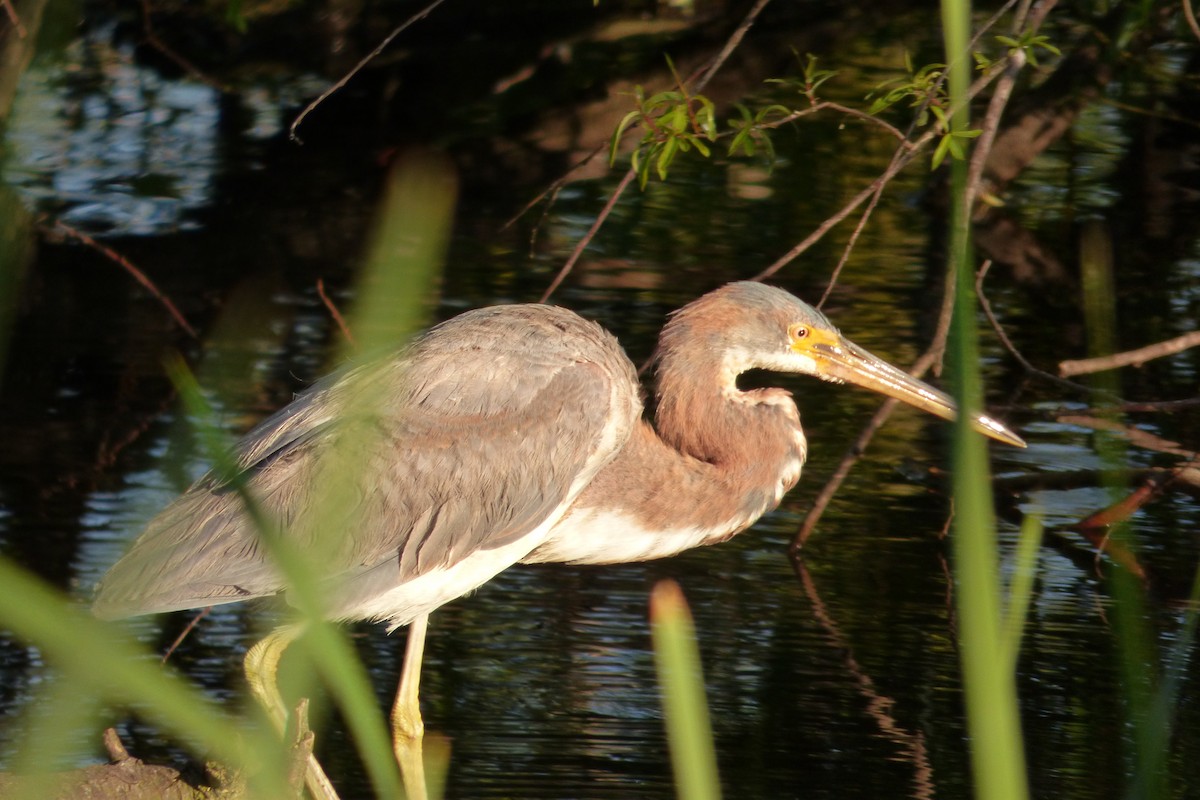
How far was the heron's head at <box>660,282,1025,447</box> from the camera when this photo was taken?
5133 mm

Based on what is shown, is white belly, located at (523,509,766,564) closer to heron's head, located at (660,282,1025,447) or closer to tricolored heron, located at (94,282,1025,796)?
tricolored heron, located at (94,282,1025,796)

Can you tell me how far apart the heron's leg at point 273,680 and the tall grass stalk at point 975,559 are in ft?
9.47

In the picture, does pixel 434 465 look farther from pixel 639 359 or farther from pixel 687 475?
pixel 639 359

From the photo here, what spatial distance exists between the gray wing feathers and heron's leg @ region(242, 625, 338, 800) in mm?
192

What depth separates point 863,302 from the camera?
386 inches

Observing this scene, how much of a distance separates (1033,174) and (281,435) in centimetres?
960

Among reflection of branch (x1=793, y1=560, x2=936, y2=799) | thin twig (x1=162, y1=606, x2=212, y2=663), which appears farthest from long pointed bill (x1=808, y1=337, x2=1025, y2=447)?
thin twig (x1=162, y1=606, x2=212, y2=663)

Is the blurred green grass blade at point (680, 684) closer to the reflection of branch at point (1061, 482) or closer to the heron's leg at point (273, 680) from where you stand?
the heron's leg at point (273, 680)

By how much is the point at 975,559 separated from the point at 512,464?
11.3ft

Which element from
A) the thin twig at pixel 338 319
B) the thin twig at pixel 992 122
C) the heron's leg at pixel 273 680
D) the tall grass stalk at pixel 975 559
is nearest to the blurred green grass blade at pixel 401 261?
the thin twig at pixel 338 319

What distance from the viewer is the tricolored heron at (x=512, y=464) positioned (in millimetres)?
4457

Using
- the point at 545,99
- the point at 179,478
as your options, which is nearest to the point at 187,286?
the point at 545,99

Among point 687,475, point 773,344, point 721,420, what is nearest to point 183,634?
point 687,475

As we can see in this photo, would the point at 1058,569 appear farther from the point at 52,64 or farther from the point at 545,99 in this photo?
the point at 545,99
